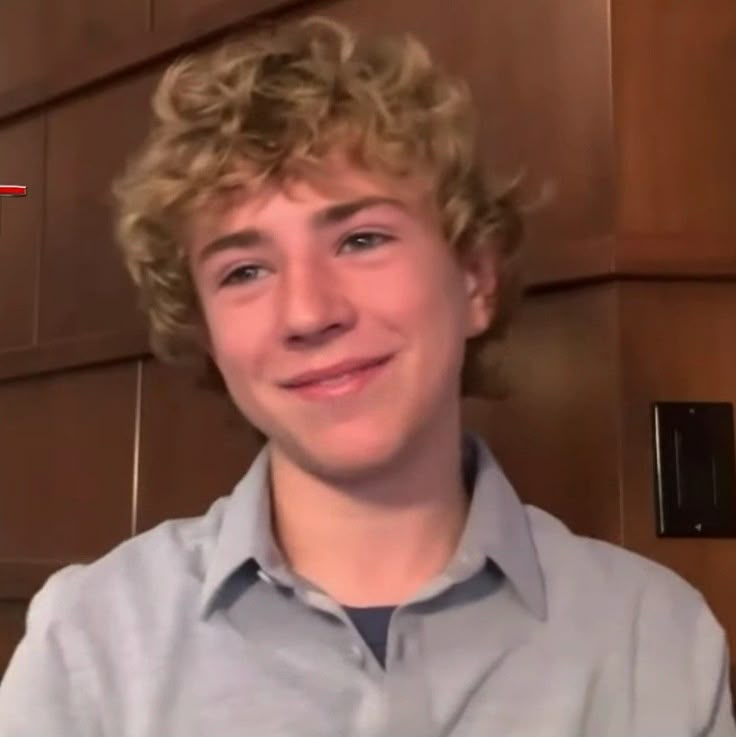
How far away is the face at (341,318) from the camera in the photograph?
35.7 inches

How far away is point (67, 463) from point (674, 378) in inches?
31.5

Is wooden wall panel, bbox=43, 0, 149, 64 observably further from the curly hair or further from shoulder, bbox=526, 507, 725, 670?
shoulder, bbox=526, 507, 725, 670

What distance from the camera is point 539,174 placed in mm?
1115

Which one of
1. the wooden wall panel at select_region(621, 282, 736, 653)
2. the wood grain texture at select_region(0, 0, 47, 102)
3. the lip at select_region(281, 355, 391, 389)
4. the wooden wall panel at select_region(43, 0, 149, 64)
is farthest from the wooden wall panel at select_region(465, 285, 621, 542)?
the wood grain texture at select_region(0, 0, 47, 102)

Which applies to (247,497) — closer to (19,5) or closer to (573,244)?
(573,244)

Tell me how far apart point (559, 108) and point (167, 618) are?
56cm

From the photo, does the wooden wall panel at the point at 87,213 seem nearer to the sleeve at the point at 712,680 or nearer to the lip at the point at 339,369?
the lip at the point at 339,369

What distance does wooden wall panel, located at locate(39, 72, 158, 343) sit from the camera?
1.47 m

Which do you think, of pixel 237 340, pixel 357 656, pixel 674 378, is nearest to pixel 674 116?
pixel 674 378

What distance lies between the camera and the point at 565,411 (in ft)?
3.55

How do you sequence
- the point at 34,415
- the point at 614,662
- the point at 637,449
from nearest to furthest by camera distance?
the point at 614,662
the point at 637,449
the point at 34,415

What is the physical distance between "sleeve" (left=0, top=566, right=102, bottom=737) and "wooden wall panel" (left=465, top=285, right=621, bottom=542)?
42 cm

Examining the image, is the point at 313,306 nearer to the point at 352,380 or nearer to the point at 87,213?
the point at 352,380

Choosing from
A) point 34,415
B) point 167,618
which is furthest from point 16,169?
point 167,618
